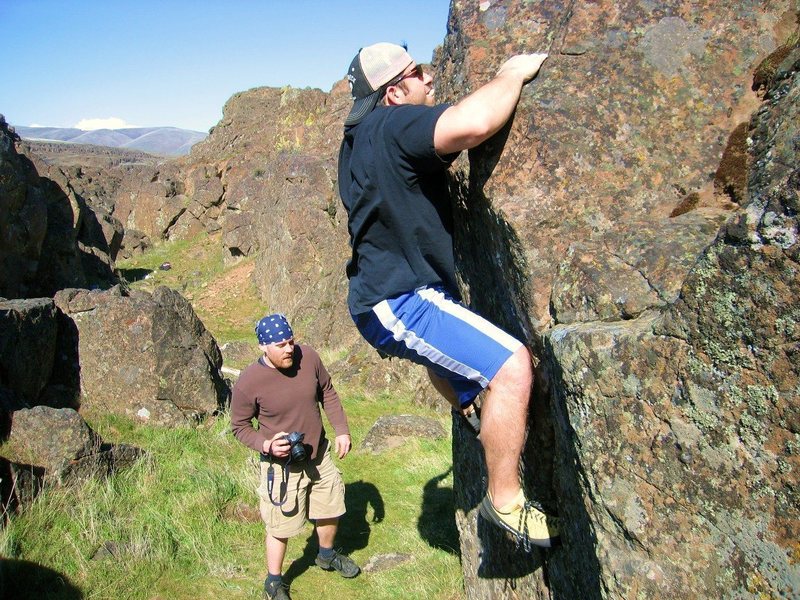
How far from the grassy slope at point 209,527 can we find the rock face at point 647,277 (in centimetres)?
274

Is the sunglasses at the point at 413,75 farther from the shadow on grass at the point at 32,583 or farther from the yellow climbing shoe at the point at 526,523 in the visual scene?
the shadow on grass at the point at 32,583

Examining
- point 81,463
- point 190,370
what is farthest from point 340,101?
point 81,463

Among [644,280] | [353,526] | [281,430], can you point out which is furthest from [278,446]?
[644,280]

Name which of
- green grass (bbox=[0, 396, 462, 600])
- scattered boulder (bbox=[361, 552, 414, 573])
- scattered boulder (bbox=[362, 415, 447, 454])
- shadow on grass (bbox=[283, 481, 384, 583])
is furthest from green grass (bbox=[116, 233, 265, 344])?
scattered boulder (bbox=[361, 552, 414, 573])

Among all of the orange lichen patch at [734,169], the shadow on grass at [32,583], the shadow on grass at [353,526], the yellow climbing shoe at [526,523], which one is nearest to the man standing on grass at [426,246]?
the yellow climbing shoe at [526,523]

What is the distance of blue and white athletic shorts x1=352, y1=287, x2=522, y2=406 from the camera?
3240mm

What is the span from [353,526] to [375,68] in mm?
5591

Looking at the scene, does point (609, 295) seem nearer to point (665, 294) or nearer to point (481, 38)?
point (665, 294)

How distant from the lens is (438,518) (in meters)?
7.36

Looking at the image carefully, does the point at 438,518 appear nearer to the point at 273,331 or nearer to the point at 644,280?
the point at 273,331

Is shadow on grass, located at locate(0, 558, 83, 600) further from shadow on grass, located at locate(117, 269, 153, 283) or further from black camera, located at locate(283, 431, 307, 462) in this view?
shadow on grass, located at locate(117, 269, 153, 283)

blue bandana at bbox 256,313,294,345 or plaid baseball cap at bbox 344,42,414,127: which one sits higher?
plaid baseball cap at bbox 344,42,414,127

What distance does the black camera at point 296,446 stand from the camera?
563cm

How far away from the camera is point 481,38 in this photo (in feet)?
12.5
